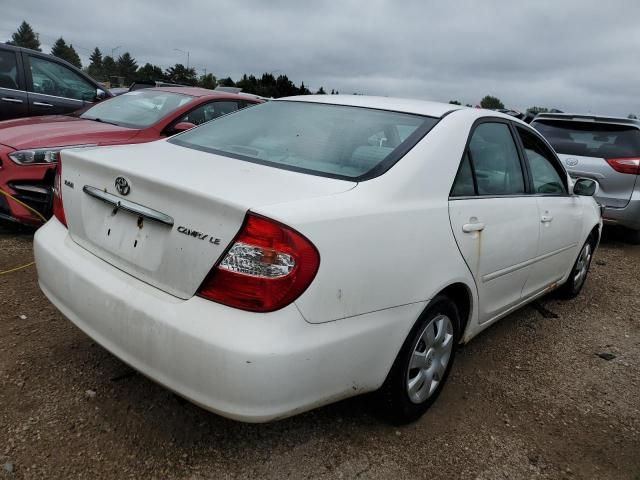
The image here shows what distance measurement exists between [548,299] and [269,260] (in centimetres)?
363

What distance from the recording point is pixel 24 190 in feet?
14.4

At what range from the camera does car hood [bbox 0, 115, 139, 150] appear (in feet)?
14.8

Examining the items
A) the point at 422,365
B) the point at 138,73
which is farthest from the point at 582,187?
the point at 138,73

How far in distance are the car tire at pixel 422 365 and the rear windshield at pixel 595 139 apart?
5028 millimetres

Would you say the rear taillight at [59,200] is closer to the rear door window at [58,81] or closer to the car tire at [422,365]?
the car tire at [422,365]

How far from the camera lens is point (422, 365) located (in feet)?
8.16

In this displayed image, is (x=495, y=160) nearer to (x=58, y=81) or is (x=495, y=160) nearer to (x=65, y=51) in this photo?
(x=58, y=81)

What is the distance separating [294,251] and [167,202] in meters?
0.54

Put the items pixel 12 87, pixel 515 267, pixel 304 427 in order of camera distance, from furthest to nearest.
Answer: pixel 12 87
pixel 515 267
pixel 304 427

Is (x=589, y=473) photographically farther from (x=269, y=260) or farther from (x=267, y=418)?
(x=269, y=260)

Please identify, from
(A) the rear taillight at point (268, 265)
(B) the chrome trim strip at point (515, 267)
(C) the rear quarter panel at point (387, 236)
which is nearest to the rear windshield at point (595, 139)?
(B) the chrome trim strip at point (515, 267)

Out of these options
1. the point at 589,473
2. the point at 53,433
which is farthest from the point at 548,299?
the point at 53,433

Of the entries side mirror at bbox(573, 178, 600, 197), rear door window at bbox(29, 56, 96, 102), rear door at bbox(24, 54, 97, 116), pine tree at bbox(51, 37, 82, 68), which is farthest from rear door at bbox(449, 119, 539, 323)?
pine tree at bbox(51, 37, 82, 68)

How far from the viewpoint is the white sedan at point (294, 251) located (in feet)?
5.95
